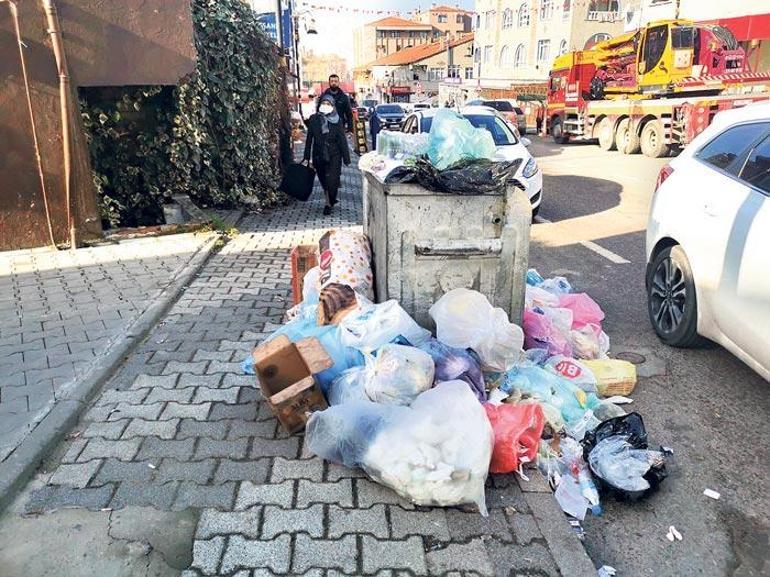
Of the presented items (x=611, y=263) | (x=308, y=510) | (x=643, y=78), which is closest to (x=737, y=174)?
(x=611, y=263)

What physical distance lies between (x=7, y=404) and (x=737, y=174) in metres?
4.78

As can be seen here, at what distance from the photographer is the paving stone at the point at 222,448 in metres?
2.97

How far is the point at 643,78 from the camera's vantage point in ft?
60.2

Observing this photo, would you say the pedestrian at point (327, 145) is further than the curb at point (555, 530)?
Yes

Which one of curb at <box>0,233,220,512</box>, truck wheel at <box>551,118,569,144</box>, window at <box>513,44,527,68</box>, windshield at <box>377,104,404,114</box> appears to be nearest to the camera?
curb at <box>0,233,220,512</box>

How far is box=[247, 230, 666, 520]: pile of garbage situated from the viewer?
258 centimetres

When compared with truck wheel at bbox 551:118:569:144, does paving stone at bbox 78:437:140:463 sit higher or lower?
lower

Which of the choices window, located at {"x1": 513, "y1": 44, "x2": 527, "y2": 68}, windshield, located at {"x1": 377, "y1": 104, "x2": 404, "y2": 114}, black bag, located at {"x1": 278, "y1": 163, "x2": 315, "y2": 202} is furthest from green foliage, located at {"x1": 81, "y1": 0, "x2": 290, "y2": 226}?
window, located at {"x1": 513, "y1": 44, "x2": 527, "y2": 68}

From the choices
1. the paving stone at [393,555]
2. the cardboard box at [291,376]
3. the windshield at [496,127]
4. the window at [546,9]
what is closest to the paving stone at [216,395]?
the cardboard box at [291,376]

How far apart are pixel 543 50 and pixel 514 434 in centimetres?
5049

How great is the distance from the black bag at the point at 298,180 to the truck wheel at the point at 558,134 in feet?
57.6

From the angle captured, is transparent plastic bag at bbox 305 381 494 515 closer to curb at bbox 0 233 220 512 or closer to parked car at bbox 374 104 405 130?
curb at bbox 0 233 220 512

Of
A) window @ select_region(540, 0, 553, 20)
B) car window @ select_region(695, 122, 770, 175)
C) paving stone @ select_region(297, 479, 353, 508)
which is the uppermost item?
window @ select_region(540, 0, 553, 20)

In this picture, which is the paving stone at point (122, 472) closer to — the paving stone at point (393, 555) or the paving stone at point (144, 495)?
the paving stone at point (144, 495)
